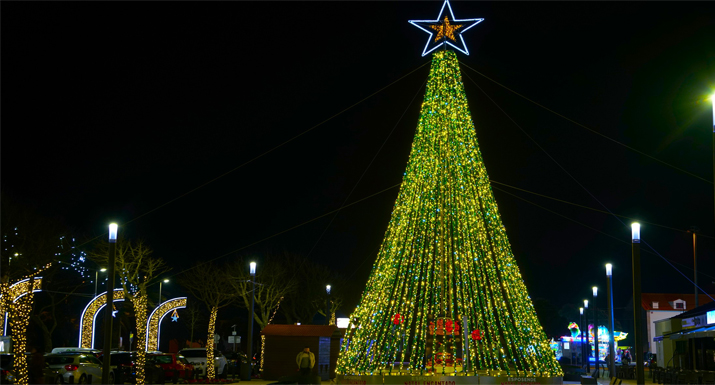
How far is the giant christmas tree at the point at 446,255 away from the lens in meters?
20.6

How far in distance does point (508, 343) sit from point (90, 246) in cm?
2990

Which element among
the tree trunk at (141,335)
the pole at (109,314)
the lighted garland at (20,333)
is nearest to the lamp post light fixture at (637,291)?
the pole at (109,314)

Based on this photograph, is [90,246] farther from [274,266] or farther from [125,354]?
[125,354]

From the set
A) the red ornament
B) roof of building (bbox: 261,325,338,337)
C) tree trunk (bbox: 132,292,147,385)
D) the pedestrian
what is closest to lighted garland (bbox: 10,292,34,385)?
tree trunk (bbox: 132,292,147,385)

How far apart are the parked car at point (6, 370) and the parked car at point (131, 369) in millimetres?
3792

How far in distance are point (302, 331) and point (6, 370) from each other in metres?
10.9

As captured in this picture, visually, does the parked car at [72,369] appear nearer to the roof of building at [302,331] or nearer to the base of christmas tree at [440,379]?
the roof of building at [302,331]

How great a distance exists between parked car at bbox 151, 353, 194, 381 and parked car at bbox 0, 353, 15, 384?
5507 millimetres

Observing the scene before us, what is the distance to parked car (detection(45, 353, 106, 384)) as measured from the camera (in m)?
24.0

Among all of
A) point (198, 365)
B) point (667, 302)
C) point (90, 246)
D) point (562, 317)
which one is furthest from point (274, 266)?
point (562, 317)

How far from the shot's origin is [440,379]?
64.8 feet

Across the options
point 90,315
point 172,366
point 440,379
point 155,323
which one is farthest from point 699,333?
point 90,315

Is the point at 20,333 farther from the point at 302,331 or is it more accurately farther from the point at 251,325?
the point at 302,331

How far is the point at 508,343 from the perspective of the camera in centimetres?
2061
